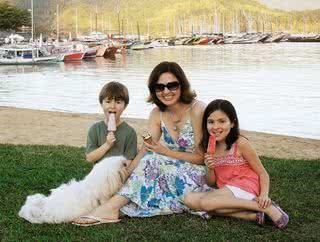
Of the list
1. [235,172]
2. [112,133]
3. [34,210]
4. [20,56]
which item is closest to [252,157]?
[235,172]

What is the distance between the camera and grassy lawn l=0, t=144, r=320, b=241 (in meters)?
4.32

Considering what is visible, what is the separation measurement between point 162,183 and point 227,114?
79cm

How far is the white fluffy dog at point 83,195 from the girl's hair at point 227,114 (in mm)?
712

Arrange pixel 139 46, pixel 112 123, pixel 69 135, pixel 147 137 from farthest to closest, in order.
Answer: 1. pixel 139 46
2. pixel 69 135
3. pixel 112 123
4. pixel 147 137

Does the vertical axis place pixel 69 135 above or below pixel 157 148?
below

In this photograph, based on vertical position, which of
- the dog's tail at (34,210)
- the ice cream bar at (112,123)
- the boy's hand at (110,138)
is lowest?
the dog's tail at (34,210)

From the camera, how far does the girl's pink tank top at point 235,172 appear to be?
15.4 feet

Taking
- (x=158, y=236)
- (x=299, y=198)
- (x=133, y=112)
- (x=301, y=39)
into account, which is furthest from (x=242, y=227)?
(x=301, y=39)

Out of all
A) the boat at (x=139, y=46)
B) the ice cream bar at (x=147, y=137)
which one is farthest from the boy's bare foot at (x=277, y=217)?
the boat at (x=139, y=46)

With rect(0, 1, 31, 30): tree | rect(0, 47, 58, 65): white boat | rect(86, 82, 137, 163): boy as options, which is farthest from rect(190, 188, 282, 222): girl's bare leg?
rect(0, 1, 31, 30): tree

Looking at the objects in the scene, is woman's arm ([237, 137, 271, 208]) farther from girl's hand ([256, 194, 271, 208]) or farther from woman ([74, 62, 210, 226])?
woman ([74, 62, 210, 226])

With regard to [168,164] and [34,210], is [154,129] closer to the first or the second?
[168,164]

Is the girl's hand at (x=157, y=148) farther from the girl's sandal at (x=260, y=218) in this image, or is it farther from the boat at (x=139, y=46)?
the boat at (x=139, y=46)

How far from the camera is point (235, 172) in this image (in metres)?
4.73
